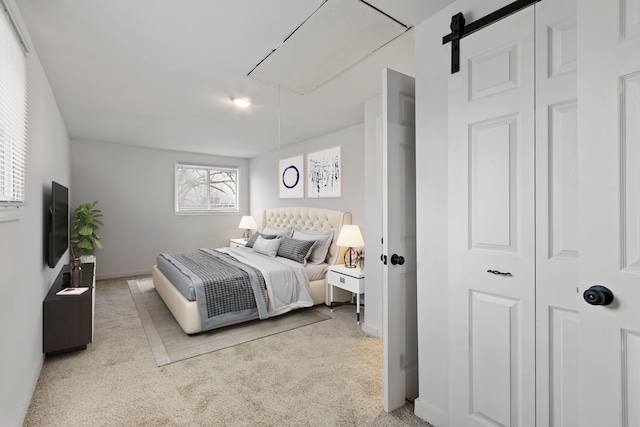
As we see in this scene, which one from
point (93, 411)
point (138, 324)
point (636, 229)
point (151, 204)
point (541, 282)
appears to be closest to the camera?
point (636, 229)

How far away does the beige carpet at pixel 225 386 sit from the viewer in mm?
1898

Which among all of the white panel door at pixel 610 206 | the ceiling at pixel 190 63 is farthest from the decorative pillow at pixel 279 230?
the white panel door at pixel 610 206

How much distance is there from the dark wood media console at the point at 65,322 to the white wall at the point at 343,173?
9.73ft

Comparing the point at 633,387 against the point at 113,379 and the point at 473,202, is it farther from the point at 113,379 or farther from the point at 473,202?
the point at 113,379

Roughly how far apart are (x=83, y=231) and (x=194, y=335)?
305 centimetres

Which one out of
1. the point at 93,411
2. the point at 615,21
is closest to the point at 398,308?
the point at 615,21

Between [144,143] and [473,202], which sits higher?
[144,143]

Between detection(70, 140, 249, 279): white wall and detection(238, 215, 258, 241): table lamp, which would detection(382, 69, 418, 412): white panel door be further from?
detection(70, 140, 249, 279): white wall

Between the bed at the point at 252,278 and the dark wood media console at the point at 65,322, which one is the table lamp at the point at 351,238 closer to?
the bed at the point at 252,278

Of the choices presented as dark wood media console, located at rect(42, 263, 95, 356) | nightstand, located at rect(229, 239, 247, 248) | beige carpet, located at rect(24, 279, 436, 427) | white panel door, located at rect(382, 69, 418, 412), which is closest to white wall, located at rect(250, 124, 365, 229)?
nightstand, located at rect(229, 239, 247, 248)

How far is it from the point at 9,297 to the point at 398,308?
6.93 feet

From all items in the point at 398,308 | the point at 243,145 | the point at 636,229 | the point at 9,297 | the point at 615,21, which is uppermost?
the point at 243,145

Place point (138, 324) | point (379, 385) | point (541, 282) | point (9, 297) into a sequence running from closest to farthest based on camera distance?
point (541, 282) → point (9, 297) → point (379, 385) → point (138, 324)

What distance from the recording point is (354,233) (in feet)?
12.1
